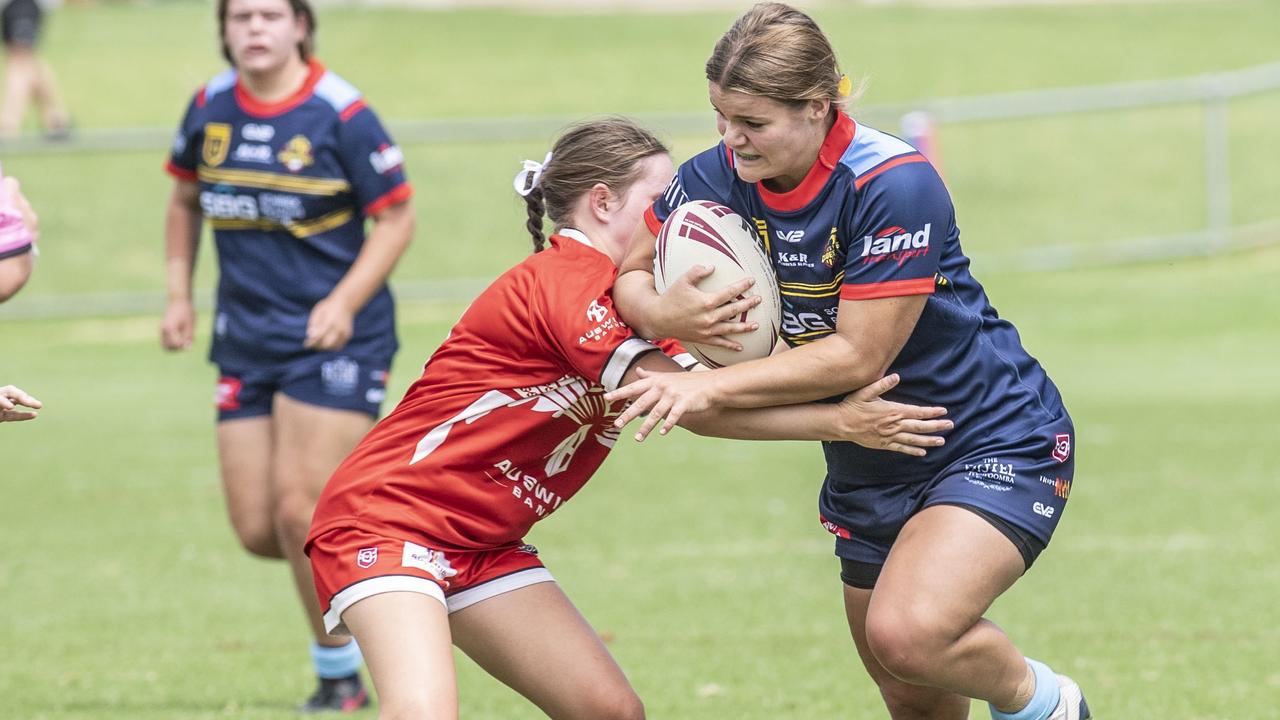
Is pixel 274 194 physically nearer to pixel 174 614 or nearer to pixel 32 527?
pixel 174 614

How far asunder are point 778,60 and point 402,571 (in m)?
1.40

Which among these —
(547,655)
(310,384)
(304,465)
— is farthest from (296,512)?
(547,655)

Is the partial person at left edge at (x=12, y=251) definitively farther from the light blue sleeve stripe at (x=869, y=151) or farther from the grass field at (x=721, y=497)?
the light blue sleeve stripe at (x=869, y=151)

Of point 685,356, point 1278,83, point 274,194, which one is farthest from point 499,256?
point 685,356

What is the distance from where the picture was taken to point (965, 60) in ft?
106

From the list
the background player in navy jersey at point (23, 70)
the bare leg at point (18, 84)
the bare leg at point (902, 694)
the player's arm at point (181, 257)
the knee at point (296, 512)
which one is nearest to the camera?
the bare leg at point (902, 694)

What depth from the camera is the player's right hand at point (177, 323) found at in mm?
6160

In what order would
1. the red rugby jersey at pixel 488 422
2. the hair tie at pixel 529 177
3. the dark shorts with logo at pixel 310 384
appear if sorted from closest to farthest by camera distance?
the red rugby jersey at pixel 488 422
the hair tie at pixel 529 177
the dark shorts with logo at pixel 310 384

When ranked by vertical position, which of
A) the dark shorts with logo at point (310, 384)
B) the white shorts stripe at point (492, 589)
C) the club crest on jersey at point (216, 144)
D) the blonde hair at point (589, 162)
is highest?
the blonde hair at point (589, 162)

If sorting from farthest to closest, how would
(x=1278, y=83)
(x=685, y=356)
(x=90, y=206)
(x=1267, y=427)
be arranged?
(x=1278, y=83) → (x=90, y=206) → (x=1267, y=427) → (x=685, y=356)

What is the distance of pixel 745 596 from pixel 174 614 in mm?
2461

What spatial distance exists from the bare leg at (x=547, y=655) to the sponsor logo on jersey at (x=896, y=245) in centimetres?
113

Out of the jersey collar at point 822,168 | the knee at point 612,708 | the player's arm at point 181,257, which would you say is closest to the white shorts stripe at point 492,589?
the knee at point 612,708

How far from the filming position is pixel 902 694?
4.32m
